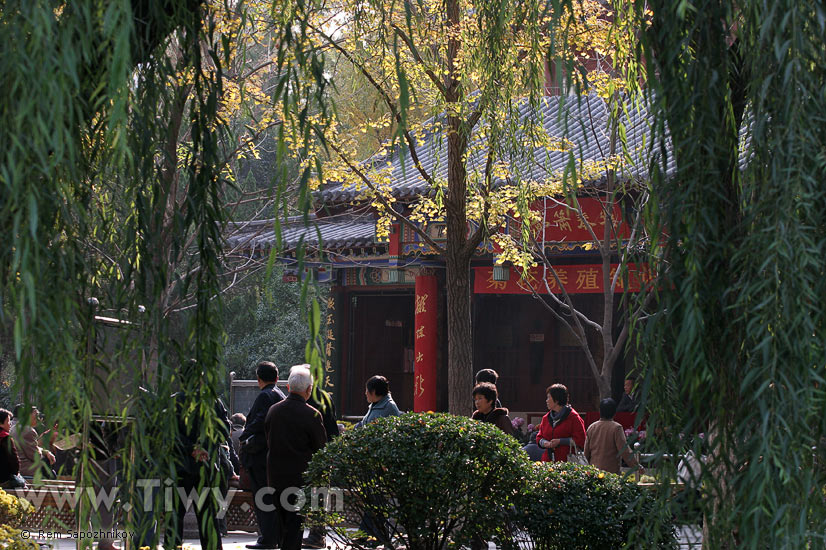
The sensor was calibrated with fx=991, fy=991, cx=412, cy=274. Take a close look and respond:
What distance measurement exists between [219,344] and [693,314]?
1.37 meters

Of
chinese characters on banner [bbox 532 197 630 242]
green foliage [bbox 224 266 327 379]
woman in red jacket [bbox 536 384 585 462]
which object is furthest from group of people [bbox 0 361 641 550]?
green foliage [bbox 224 266 327 379]

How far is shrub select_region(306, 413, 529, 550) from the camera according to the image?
519cm

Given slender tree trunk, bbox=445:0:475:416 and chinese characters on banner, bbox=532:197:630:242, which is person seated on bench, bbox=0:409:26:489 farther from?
chinese characters on banner, bbox=532:197:630:242

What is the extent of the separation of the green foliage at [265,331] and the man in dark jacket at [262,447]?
15407 mm

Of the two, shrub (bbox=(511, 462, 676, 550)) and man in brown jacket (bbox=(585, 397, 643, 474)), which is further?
man in brown jacket (bbox=(585, 397, 643, 474))

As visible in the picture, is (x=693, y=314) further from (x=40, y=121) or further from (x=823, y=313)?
(x=40, y=121)

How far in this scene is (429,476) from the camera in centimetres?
518

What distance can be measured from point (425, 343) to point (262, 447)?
24.1ft

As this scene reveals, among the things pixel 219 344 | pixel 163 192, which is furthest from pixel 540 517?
pixel 163 192

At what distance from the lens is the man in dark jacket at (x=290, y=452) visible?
6309 mm

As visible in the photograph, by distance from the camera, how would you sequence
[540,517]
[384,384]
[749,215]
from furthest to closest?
[384,384] < [540,517] < [749,215]

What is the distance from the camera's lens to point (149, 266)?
2.95 m

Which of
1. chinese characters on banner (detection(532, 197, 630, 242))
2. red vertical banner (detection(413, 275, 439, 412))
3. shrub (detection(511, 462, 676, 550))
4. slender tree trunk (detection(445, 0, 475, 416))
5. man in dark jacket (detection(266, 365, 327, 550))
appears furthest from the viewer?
red vertical banner (detection(413, 275, 439, 412))

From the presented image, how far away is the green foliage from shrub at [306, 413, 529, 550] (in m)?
17.2
